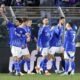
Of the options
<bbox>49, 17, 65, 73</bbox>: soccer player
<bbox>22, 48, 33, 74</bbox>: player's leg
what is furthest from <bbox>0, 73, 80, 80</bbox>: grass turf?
<bbox>49, 17, 65, 73</bbox>: soccer player

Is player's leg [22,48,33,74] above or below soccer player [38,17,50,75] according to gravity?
below

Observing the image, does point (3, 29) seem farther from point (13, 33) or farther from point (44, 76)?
point (44, 76)

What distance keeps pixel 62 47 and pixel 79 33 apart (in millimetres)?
1045

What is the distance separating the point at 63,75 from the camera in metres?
18.9

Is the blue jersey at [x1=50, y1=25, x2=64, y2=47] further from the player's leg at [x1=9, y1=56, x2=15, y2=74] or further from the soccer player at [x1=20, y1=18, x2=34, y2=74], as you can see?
the player's leg at [x1=9, y1=56, x2=15, y2=74]

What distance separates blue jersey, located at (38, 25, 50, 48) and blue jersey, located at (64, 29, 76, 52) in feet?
2.02

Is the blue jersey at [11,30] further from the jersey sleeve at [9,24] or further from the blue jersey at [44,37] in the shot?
the blue jersey at [44,37]

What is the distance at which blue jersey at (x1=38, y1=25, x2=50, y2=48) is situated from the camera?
19.0 meters

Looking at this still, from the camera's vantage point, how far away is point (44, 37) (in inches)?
746

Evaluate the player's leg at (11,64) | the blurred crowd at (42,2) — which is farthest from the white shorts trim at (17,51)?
the blurred crowd at (42,2)

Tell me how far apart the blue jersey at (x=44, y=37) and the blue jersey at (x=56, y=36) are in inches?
8.9

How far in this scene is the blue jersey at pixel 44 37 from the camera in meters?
19.0

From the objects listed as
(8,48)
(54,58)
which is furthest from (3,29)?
(54,58)

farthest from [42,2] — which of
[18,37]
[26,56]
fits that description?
[18,37]
